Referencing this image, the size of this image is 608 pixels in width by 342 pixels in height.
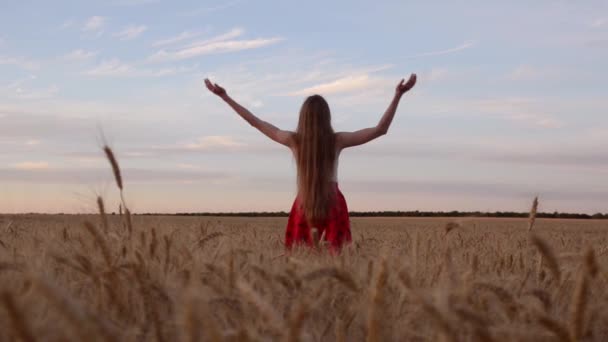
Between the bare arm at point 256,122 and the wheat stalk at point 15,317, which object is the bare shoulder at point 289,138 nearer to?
→ the bare arm at point 256,122

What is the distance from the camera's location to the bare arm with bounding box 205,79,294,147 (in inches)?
187

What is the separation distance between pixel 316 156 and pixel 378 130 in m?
0.48

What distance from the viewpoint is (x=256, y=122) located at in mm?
4906

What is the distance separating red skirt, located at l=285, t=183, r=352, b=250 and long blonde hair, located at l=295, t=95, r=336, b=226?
0.11m

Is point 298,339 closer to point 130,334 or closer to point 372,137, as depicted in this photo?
point 130,334

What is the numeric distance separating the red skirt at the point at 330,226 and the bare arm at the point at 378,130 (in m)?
0.37

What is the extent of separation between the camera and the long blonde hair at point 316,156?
4.53 meters

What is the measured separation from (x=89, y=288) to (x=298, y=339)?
125 cm

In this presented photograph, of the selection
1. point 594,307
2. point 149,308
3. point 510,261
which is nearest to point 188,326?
point 149,308

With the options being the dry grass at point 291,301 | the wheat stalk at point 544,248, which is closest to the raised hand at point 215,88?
the dry grass at point 291,301

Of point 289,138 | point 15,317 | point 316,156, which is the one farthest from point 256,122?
point 15,317

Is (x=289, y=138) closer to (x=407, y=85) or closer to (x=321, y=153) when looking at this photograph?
(x=321, y=153)

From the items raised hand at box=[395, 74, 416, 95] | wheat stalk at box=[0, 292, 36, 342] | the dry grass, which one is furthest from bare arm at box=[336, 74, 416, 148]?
wheat stalk at box=[0, 292, 36, 342]

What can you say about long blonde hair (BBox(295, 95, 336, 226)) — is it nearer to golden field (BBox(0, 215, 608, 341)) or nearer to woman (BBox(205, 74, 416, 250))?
woman (BBox(205, 74, 416, 250))
